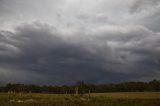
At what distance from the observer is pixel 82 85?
176 meters

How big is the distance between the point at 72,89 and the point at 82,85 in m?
22.1

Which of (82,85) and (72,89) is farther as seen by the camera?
(72,89)

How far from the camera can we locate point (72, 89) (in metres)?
196
